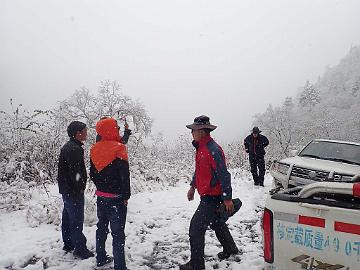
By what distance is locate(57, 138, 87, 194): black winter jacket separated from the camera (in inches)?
191

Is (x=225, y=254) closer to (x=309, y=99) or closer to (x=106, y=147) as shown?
(x=106, y=147)

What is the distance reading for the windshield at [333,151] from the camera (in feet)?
26.2

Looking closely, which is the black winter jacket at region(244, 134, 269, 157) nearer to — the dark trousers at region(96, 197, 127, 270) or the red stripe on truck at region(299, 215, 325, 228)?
the dark trousers at region(96, 197, 127, 270)

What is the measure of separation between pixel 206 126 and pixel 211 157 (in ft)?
1.44

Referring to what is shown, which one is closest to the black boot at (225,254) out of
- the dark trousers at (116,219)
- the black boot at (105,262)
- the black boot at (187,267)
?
the black boot at (187,267)

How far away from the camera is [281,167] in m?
8.27

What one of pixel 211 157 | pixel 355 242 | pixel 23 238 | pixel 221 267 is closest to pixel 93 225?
pixel 23 238

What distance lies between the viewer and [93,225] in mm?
6559

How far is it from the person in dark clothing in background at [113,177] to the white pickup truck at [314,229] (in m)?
2.20

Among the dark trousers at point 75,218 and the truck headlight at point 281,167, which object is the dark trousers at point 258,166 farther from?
the dark trousers at point 75,218

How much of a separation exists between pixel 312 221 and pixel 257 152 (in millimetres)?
8628

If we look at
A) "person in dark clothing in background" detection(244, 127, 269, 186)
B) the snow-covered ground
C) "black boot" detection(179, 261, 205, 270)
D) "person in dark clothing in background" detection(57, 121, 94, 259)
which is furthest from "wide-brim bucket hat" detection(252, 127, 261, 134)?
"person in dark clothing in background" detection(57, 121, 94, 259)

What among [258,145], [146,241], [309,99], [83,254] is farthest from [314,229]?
[309,99]

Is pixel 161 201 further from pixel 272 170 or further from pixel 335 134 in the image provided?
pixel 335 134
